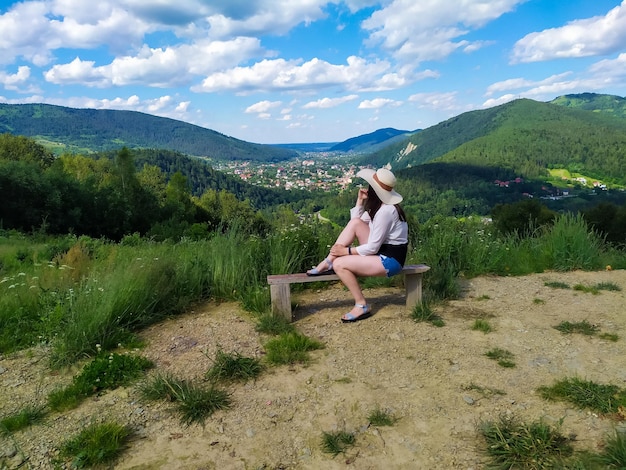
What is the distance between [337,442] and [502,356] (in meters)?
1.93

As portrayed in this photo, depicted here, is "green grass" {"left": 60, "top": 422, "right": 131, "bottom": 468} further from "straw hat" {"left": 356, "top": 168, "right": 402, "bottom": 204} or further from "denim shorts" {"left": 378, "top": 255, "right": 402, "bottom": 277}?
"straw hat" {"left": 356, "top": 168, "right": 402, "bottom": 204}

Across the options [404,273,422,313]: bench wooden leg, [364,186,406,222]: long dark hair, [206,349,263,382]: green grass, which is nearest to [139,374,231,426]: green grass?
[206,349,263,382]: green grass

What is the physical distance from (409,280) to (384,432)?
95.9 inches

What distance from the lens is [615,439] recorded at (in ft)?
8.08

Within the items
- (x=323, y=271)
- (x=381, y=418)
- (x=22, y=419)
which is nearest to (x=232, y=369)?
(x=381, y=418)

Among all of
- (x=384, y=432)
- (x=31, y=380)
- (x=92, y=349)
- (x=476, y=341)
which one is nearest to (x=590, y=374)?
(x=476, y=341)

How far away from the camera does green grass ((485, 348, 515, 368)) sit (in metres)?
3.70

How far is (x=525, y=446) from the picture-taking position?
249 cm

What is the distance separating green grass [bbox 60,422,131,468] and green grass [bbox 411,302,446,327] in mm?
3069

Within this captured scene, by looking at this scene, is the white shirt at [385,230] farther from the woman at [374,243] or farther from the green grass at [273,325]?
the green grass at [273,325]

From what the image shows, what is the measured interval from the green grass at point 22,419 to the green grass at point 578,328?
4.69 metres

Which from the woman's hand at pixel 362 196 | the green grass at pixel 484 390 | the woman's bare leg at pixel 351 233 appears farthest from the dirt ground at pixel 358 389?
the woman's hand at pixel 362 196

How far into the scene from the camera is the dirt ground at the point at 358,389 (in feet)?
8.77

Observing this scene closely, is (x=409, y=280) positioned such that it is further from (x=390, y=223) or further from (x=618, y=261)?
(x=618, y=261)
